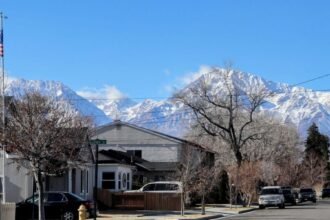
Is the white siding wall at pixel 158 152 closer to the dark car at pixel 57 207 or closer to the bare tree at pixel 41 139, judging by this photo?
the dark car at pixel 57 207

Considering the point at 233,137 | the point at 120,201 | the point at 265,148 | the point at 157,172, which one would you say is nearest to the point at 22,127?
the point at 120,201

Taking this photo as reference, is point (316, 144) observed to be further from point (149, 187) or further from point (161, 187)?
point (161, 187)

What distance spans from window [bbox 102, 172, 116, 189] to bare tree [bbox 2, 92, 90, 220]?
22193 mm

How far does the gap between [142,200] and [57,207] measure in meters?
12.4

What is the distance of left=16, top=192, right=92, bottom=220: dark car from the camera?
32.0 meters

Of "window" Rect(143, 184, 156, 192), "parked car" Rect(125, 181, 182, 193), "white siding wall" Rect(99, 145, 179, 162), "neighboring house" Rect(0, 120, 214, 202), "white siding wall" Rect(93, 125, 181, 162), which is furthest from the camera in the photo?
"white siding wall" Rect(93, 125, 181, 162)

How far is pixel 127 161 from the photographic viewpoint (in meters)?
57.3

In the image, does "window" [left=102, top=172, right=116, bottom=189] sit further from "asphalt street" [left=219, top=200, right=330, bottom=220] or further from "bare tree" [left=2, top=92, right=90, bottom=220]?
"bare tree" [left=2, top=92, right=90, bottom=220]

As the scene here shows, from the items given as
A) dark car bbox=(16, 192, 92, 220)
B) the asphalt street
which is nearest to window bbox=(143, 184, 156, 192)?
the asphalt street

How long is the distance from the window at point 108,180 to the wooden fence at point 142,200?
382 centimetres

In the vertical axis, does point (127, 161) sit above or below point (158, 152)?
below

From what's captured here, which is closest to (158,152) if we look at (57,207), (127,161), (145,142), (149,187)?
(145,142)

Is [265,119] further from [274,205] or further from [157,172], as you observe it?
[274,205]

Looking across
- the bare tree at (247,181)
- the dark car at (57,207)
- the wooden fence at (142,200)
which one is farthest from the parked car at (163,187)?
the dark car at (57,207)
